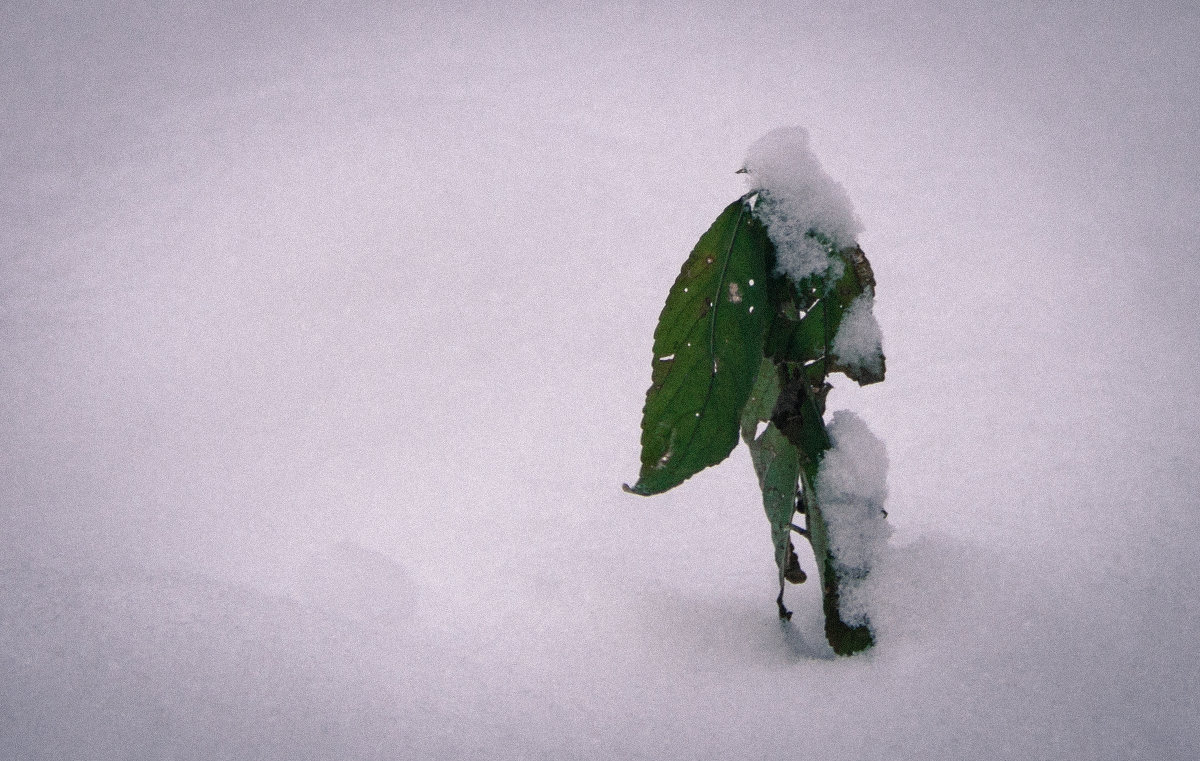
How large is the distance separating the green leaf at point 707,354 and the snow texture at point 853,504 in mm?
76

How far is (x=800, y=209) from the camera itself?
1.45ft

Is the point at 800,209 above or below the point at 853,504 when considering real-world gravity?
above

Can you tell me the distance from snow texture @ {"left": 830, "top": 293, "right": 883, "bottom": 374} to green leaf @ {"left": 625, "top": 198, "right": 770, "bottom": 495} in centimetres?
4

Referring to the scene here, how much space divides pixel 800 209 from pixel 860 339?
0.08 metres

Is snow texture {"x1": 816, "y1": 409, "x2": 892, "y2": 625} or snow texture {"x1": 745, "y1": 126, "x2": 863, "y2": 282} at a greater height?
snow texture {"x1": 745, "y1": 126, "x2": 863, "y2": 282}

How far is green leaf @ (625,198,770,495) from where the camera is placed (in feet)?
1.40

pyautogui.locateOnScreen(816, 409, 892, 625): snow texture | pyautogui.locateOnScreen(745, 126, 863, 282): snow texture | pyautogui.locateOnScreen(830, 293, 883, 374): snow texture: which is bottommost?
pyautogui.locateOnScreen(816, 409, 892, 625): snow texture

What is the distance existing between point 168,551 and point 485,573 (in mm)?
260

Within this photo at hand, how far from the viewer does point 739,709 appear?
41 centimetres

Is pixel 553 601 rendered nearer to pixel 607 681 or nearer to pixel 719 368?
pixel 607 681

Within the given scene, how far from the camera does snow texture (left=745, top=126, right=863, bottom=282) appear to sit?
437mm

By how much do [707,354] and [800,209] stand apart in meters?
0.10

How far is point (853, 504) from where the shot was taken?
1.55 ft

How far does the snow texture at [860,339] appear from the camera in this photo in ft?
1.42
